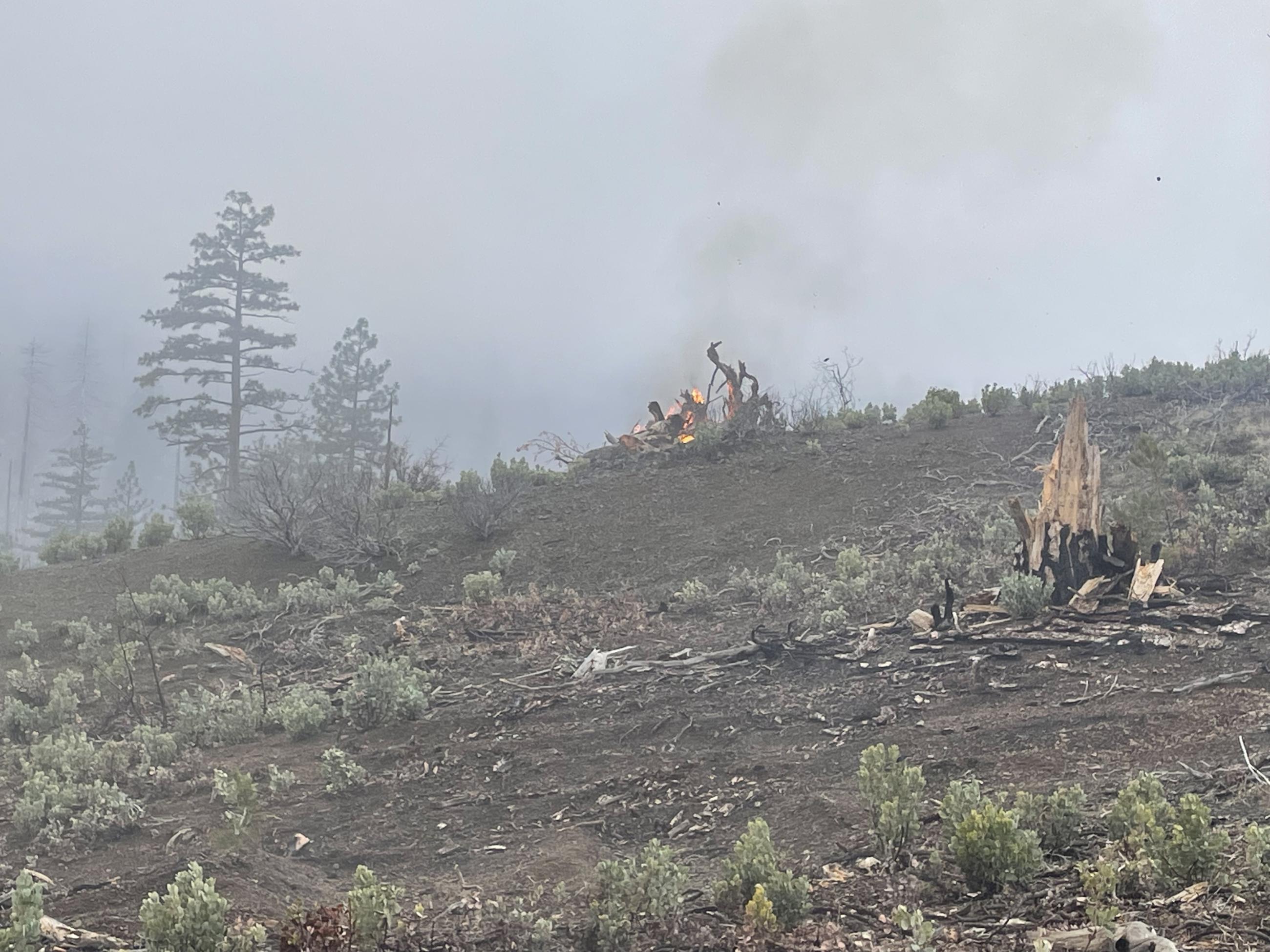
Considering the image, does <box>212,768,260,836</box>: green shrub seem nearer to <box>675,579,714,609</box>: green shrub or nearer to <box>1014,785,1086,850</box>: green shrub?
<box>1014,785,1086,850</box>: green shrub

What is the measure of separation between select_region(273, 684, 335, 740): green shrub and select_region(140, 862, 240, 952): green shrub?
12.9 feet

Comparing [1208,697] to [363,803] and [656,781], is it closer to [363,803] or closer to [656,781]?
[656,781]

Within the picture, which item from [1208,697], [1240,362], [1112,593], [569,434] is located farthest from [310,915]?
[1240,362]

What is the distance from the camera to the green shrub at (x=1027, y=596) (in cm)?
753

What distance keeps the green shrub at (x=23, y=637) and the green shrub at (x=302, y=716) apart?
5.46 meters

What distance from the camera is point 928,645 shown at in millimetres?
7250

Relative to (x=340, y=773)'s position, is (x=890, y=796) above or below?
above

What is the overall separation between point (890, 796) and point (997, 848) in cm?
75

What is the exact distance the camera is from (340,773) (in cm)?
609

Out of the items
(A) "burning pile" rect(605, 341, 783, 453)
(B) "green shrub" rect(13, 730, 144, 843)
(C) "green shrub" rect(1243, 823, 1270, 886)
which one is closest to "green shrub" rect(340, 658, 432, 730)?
(B) "green shrub" rect(13, 730, 144, 843)

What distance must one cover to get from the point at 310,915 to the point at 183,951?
0.43 metres

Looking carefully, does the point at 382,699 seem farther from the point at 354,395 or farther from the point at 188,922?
the point at 354,395

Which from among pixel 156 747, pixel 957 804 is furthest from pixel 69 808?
pixel 957 804

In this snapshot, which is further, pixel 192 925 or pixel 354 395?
pixel 354 395
